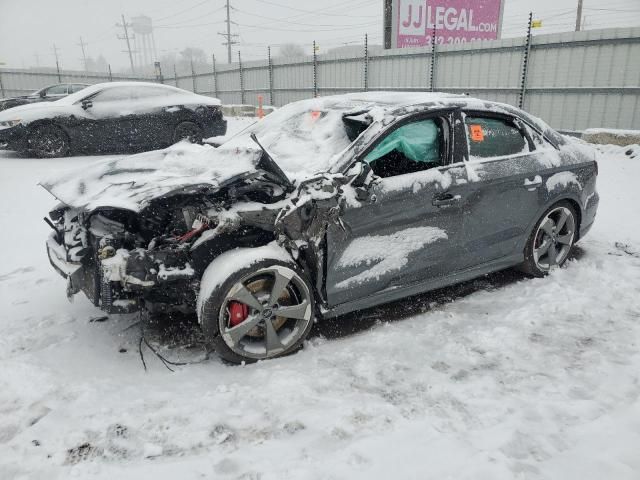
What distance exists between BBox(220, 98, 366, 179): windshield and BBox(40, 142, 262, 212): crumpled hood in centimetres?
27

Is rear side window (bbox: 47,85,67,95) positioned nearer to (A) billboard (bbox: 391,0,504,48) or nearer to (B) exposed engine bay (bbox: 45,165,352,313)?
(A) billboard (bbox: 391,0,504,48)

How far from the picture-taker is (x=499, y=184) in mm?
3752

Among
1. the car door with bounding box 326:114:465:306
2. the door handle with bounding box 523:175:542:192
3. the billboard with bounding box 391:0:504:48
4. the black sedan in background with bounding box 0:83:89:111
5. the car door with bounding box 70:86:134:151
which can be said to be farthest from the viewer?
the billboard with bounding box 391:0:504:48

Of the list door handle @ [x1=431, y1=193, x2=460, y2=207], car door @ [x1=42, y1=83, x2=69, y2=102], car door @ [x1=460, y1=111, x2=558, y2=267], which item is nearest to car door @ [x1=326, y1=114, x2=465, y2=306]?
door handle @ [x1=431, y1=193, x2=460, y2=207]

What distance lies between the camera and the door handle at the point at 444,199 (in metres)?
3.45

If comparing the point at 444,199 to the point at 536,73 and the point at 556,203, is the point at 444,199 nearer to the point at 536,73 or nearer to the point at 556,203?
the point at 556,203

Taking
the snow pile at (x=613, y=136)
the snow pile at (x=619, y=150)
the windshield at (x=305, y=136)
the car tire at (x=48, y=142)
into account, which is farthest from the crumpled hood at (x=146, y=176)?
the snow pile at (x=613, y=136)

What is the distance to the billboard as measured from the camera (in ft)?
59.2

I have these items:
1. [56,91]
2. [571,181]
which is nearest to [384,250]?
[571,181]

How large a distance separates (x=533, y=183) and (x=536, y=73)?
365 inches

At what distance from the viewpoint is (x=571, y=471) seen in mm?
2150

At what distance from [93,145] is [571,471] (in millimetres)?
9913

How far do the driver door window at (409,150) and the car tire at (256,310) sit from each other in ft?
3.22

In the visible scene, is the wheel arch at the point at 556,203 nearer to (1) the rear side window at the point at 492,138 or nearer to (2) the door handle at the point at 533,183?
(2) the door handle at the point at 533,183
